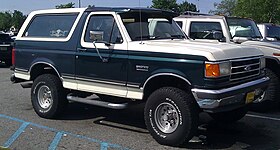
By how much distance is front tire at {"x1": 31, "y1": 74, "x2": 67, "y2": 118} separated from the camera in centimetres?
732

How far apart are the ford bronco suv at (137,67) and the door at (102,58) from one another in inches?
0.6

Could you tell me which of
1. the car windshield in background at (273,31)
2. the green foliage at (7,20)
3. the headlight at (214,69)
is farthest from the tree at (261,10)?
the green foliage at (7,20)

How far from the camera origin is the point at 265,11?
3744cm

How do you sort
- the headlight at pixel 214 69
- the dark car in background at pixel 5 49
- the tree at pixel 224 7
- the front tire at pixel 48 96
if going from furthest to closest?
the tree at pixel 224 7
the dark car in background at pixel 5 49
the front tire at pixel 48 96
the headlight at pixel 214 69

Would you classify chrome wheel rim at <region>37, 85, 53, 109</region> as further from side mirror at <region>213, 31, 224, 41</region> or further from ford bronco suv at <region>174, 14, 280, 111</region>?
side mirror at <region>213, 31, 224, 41</region>

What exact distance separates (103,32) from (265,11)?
33815mm

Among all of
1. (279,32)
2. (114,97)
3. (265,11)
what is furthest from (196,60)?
(265,11)

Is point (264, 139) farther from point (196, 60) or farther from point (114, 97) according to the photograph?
point (114, 97)

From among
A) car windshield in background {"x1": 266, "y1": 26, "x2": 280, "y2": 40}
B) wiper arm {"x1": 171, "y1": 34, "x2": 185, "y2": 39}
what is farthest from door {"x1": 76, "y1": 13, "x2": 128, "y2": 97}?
car windshield in background {"x1": 266, "y1": 26, "x2": 280, "y2": 40}

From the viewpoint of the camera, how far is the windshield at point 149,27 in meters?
6.51

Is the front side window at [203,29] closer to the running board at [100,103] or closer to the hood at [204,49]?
the hood at [204,49]

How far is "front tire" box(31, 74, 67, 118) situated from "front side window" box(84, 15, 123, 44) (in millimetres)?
1171

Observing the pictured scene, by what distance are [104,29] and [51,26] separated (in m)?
1.45

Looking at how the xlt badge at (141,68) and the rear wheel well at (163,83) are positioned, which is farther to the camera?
the xlt badge at (141,68)
